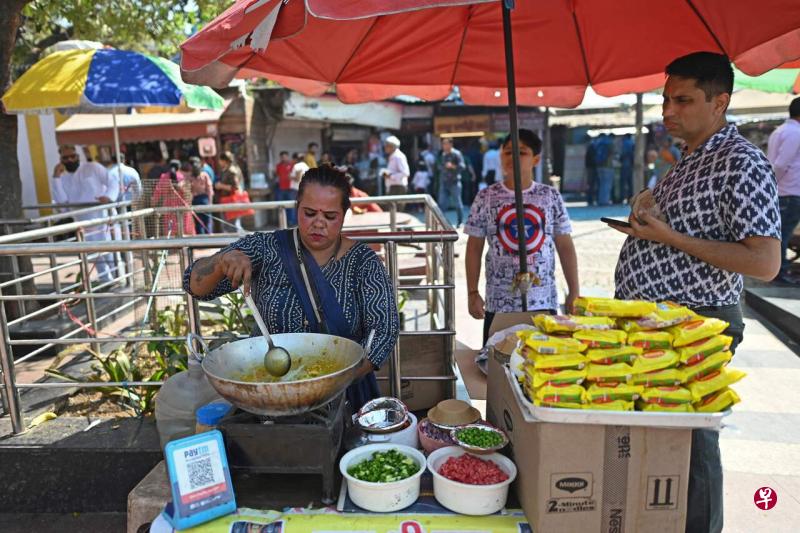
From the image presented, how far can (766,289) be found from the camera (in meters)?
6.90

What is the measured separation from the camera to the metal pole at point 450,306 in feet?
10.4

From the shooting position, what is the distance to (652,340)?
1694 mm

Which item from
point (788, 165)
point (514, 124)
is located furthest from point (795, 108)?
point (514, 124)

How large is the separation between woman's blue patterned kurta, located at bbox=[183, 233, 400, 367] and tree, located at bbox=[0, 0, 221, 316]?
15.4 feet

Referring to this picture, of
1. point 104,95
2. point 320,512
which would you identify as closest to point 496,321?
point 320,512

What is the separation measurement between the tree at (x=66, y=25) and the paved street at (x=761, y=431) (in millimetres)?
4998

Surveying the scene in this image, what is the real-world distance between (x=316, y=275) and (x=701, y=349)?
145 cm

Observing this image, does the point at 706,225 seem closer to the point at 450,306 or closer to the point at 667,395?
the point at 667,395

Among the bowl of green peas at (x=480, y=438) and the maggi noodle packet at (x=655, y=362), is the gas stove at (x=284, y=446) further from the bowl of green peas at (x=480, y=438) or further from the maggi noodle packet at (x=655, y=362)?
the maggi noodle packet at (x=655, y=362)

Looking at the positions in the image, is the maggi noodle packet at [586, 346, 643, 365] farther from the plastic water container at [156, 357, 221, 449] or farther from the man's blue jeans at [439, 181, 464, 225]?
the man's blue jeans at [439, 181, 464, 225]

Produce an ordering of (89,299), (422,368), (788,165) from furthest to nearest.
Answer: (788,165), (89,299), (422,368)

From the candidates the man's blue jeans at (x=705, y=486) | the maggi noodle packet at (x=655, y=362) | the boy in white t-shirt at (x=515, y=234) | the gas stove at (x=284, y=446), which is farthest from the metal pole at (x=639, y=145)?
the gas stove at (x=284, y=446)

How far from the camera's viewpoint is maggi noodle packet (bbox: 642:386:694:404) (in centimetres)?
164

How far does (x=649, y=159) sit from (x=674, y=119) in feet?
55.4
